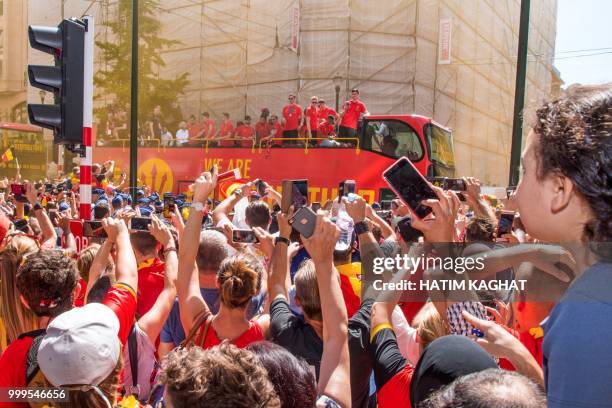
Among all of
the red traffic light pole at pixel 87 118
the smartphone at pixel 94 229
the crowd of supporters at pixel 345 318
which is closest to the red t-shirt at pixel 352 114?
the red traffic light pole at pixel 87 118

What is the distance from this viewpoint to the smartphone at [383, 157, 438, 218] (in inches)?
83.6

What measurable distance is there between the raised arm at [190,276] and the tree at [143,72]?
2350 centimetres

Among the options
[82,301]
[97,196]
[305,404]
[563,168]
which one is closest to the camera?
[563,168]

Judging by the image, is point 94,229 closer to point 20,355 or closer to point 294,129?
point 20,355

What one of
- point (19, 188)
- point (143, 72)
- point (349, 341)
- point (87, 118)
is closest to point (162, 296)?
point (349, 341)

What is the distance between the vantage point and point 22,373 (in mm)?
1834

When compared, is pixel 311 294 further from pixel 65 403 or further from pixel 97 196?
pixel 97 196

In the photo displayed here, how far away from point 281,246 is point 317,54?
68.0ft

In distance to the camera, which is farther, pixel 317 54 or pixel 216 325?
pixel 317 54

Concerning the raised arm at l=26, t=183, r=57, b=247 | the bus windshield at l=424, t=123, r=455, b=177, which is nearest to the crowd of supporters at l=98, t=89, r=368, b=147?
the bus windshield at l=424, t=123, r=455, b=177

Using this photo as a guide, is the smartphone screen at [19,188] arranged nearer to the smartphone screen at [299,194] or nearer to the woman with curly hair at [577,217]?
the smartphone screen at [299,194]

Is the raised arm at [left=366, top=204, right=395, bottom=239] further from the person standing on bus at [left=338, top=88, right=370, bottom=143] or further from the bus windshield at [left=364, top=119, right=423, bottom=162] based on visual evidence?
the person standing on bus at [left=338, top=88, right=370, bottom=143]

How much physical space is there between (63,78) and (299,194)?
1.98m

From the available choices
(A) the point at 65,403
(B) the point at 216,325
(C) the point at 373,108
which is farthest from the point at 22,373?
(C) the point at 373,108
